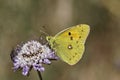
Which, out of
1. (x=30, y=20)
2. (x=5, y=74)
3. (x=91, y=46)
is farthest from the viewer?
(x=91, y=46)

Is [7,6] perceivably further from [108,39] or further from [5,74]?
[108,39]

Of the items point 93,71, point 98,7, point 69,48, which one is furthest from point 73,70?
point 69,48

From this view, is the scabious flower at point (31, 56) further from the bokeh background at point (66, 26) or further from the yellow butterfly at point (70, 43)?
the bokeh background at point (66, 26)

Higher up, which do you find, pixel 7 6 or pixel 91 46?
pixel 7 6

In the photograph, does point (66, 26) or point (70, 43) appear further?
point (66, 26)

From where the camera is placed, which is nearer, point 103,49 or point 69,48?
point 69,48

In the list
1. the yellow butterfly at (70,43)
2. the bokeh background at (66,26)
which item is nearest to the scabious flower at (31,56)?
the yellow butterfly at (70,43)

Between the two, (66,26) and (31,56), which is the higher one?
(66,26)

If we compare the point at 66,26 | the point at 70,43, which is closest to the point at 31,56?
the point at 70,43

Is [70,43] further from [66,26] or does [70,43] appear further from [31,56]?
[66,26]
